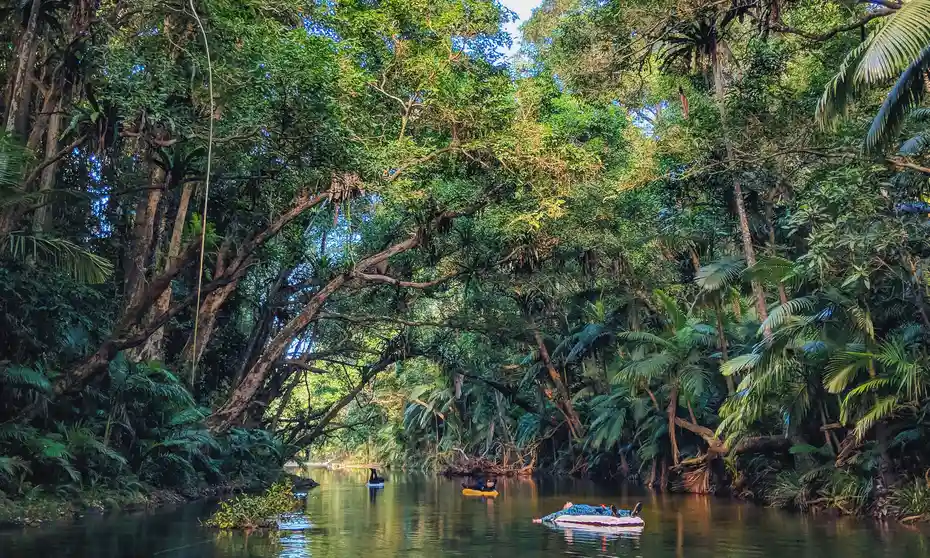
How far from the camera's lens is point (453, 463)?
42.7 meters

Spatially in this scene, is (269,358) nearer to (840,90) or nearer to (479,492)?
(479,492)

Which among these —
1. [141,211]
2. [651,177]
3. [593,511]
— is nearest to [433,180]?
[651,177]

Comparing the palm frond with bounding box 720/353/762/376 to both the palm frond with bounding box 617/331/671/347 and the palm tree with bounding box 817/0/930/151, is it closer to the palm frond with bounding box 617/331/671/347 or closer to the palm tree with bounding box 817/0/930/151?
the palm frond with bounding box 617/331/671/347

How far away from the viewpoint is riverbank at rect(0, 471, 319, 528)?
14.4 meters

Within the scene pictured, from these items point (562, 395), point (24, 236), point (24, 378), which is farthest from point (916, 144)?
point (562, 395)

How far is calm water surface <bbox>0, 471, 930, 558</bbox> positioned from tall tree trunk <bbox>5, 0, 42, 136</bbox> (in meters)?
6.70

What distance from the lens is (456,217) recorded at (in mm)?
22078

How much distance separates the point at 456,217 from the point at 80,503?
1106cm

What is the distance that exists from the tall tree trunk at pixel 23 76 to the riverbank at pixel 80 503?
21.2 ft

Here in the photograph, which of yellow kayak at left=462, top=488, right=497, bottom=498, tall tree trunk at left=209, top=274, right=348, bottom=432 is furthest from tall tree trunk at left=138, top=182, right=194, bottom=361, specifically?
yellow kayak at left=462, top=488, right=497, bottom=498

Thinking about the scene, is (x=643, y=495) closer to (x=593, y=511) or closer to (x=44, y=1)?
(x=593, y=511)

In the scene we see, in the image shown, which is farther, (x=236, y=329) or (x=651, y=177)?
(x=236, y=329)

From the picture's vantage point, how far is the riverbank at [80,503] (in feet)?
47.3

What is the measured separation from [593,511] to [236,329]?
1744 cm
